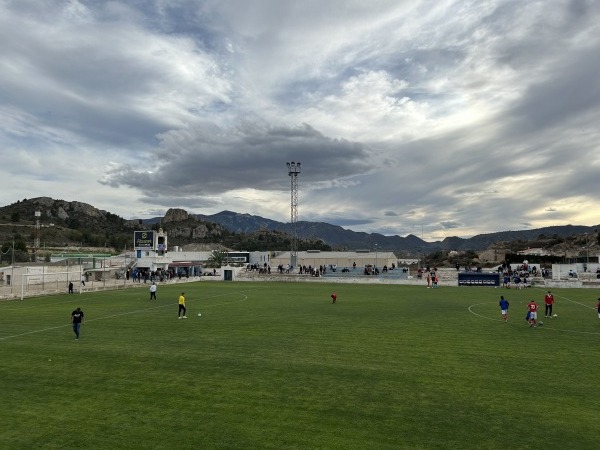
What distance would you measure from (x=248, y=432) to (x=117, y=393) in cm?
488

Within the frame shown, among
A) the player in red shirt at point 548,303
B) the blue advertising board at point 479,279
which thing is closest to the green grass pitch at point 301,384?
the player in red shirt at point 548,303

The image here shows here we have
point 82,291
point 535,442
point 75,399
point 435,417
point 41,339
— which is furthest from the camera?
point 82,291

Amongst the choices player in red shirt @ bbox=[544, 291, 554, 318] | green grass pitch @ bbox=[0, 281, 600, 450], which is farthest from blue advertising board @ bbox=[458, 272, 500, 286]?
green grass pitch @ bbox=[0, 281, 600, 450]

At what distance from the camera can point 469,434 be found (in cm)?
980

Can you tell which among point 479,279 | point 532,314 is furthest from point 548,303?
point 479,279

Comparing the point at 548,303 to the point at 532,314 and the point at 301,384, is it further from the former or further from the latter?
the point at 301,384

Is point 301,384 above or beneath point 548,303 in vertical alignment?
beneath

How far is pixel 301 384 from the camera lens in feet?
43.7

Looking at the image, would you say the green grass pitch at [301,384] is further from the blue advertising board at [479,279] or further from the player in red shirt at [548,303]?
the blue advertising board at [479,279]

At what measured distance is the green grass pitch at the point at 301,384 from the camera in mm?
9758

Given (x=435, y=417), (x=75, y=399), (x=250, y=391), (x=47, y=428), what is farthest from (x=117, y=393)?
(x=435, y=417)

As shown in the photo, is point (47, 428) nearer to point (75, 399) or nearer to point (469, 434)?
point (75, 399)

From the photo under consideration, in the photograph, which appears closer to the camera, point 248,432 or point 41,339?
point 248,432

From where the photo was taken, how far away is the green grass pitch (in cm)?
976
